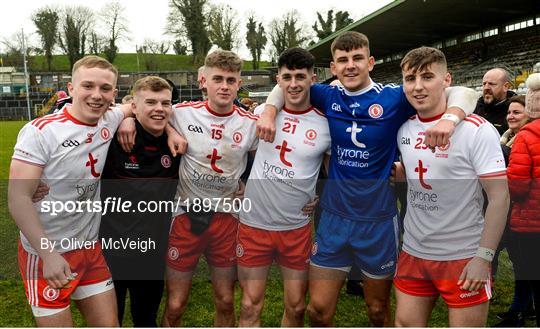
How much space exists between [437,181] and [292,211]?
1061 millimetres

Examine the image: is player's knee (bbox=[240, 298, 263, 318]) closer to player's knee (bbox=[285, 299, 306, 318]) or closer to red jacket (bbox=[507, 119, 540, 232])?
player's knee (bbox=[285, 299, 306, 318])

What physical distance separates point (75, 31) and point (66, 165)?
6203 centimetres

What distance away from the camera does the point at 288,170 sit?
336cm

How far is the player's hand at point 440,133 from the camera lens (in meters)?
2.62

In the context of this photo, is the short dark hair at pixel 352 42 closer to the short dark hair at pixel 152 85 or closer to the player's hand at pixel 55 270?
the short dark hair at pixel 152 85

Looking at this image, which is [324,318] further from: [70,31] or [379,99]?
[70,31]

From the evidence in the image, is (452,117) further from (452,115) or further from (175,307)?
(175,307)

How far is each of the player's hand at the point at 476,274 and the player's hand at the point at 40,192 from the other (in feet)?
8.30

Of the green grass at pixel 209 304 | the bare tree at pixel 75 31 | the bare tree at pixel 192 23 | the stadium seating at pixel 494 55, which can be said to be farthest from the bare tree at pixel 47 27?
the green grass at pixel 209 304

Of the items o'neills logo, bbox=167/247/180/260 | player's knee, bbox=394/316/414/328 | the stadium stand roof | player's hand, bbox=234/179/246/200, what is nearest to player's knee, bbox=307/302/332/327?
player's knee, bbox=394/316/414/328

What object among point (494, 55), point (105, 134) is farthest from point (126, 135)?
point (494, 55)

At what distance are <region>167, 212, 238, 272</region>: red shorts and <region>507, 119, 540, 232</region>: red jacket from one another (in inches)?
82.4

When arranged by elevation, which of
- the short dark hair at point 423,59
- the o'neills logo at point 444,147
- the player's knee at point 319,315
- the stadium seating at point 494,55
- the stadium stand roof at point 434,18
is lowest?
the player's knee at point 319,315

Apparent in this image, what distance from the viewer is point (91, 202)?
305 cm
